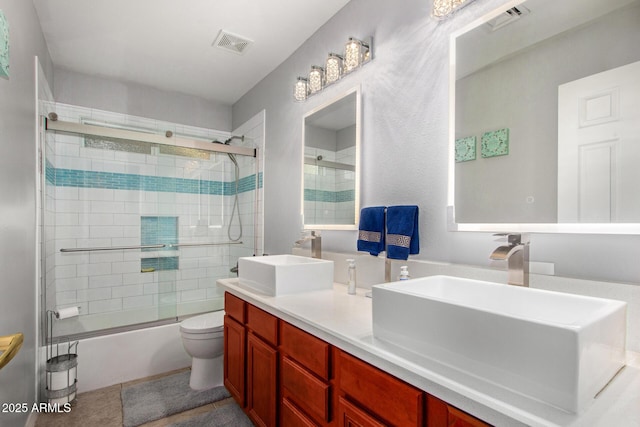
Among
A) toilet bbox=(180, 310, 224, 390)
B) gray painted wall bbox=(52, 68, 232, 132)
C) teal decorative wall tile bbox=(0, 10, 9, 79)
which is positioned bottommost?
toilet bbox=(180, 310, 224, 390)

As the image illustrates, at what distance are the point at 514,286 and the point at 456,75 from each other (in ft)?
2.92

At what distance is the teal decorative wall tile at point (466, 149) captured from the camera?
1.35m

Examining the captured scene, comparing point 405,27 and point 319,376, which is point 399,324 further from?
point 405,27

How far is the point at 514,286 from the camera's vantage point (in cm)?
107

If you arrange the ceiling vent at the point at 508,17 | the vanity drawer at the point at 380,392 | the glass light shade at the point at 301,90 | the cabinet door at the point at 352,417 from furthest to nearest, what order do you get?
1. the glass light shade at the point at 301,90
2. the ceiling vent at the point at 508,17
3. the cabinet door at the point at 352,417
4. the vanity drawer at the point at 380,392

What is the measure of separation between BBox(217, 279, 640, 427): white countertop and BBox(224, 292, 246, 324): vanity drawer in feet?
2.06

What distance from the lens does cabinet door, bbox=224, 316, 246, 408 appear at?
1826mm

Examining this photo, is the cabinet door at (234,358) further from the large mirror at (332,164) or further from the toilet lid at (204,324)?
the large mirror at (332,164)

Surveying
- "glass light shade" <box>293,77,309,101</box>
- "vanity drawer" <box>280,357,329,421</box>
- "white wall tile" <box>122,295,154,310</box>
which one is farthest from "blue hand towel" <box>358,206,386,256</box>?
"white wall tile" <box>122,295,154,310</box>

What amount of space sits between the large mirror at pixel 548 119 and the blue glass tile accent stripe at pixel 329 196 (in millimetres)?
696

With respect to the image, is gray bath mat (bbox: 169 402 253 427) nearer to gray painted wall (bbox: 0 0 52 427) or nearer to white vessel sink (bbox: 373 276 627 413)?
gray painted wall (bbox: 0 0 52 427)

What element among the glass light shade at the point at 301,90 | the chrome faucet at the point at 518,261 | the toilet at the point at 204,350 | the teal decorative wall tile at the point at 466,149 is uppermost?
the glass light shade at the point at 301,90

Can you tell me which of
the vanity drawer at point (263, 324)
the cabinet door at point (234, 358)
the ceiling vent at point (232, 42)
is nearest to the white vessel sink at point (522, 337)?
the vanity drawer at point (263, 324)

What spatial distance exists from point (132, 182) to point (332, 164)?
1902 millimetres
